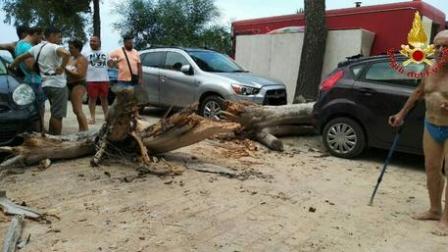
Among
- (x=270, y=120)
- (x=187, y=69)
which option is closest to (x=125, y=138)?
(x=270, y=120)

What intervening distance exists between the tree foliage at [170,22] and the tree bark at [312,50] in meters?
14.2

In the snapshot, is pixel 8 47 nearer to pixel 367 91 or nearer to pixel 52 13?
pixel 367 91

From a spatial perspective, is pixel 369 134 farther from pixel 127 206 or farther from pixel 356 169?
pixel 127 206

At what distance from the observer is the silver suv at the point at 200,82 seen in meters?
10.3

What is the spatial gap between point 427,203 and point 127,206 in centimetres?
323

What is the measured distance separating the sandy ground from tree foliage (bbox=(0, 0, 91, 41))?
741 inches

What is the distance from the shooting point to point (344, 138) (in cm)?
816

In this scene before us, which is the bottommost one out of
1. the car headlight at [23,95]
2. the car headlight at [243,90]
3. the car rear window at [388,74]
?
the car headlight at [243,90]

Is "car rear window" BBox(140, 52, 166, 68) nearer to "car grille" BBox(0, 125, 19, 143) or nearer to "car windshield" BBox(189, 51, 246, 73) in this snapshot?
"car windshield" BBox(189, 51, 246, 73)

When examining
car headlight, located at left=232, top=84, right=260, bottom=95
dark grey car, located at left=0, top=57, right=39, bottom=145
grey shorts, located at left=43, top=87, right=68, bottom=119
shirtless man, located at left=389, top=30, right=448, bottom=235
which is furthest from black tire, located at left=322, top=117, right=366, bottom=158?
dark grey car, located at left=0, top=57, right=39, bottom=145

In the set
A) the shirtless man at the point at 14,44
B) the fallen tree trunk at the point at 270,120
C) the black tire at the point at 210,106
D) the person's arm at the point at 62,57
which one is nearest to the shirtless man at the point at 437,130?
the fallen tree trunk at the point at 270,120

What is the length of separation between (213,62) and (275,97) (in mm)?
1576

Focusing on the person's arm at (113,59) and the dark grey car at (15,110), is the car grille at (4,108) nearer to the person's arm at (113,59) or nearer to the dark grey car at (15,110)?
the dark grey car at (15,110)

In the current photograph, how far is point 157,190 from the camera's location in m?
5.88
